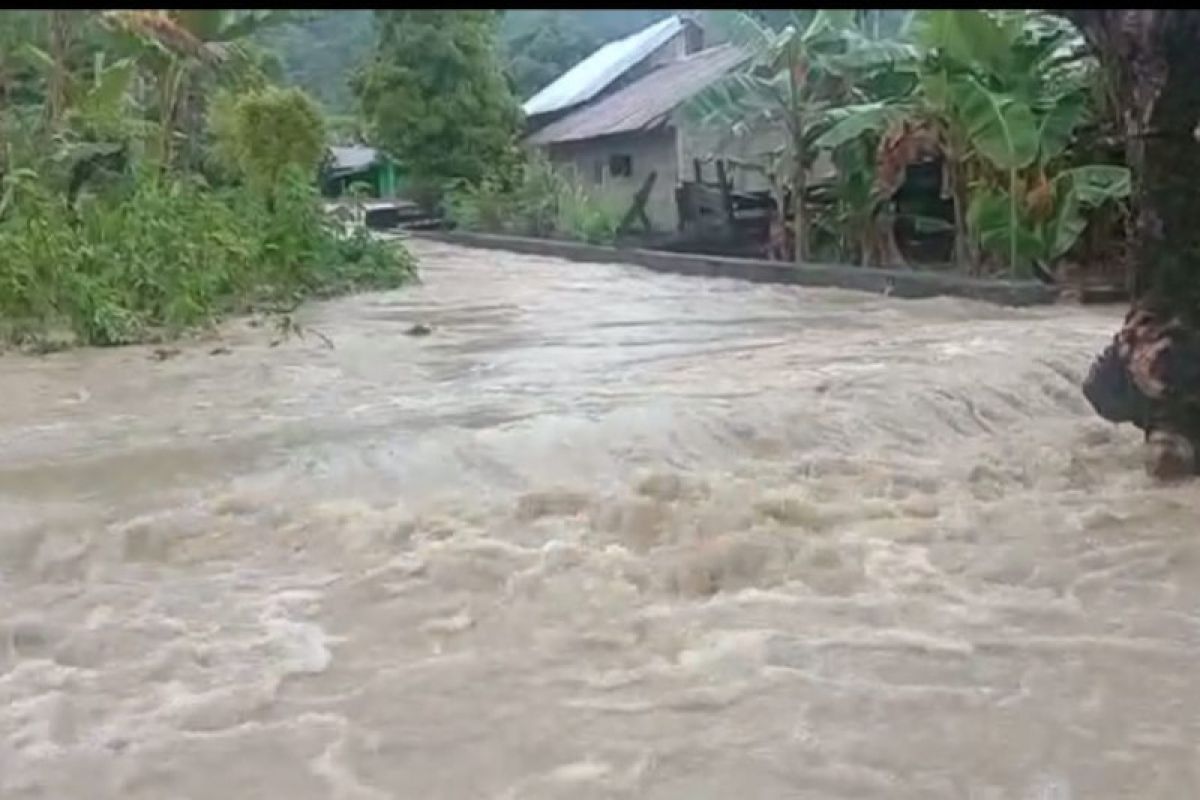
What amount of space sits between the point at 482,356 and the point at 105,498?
11.1 feet

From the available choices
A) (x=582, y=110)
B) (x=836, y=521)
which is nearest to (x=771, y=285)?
(x=836, y=521)

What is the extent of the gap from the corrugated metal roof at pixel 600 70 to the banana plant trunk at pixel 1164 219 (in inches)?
788

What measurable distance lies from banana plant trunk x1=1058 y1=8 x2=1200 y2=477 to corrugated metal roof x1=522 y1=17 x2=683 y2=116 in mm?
20003

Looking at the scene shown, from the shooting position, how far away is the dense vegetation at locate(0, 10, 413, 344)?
8828 mm

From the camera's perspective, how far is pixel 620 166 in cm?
2072

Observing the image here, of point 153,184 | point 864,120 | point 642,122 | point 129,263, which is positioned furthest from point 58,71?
point 642,122

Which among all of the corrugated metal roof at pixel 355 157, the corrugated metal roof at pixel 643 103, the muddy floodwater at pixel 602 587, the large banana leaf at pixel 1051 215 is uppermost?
the corrugated metal roof at pixel 643 103

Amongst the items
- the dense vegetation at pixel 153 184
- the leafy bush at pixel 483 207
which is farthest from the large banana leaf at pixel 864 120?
the leafy bush at pixel 483 207

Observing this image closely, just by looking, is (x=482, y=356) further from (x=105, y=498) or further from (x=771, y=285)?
(x=771, y=285)

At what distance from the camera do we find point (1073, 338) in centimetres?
759

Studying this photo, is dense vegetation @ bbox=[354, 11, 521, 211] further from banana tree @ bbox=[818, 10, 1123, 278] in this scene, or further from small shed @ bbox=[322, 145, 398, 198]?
banana tree @ bbox=[818, 10, 1123, 278]

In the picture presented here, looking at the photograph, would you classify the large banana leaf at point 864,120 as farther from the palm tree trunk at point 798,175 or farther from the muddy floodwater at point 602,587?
the muddy floodwater at point 602,587

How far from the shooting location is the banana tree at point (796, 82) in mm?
11914

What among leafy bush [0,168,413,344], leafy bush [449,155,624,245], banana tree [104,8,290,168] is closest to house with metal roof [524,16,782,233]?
leafy bush [449,155,624,245]
